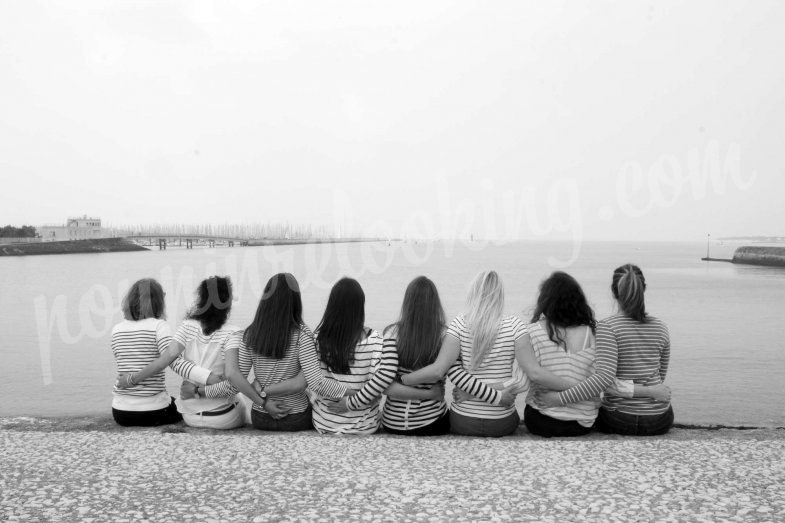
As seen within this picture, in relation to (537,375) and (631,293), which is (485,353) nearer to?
(537,375)

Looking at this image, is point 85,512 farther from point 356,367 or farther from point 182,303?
point 182,303

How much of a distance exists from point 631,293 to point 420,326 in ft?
6.54

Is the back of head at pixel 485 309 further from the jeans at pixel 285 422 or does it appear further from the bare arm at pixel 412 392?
the jeans at pixel 285 422

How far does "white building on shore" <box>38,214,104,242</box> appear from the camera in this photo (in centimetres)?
16388

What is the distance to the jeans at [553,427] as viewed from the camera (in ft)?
20.3

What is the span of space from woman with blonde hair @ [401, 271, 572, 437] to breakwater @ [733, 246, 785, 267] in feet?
335

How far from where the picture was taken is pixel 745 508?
13.6 feet

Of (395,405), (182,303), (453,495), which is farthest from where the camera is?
(182,303)

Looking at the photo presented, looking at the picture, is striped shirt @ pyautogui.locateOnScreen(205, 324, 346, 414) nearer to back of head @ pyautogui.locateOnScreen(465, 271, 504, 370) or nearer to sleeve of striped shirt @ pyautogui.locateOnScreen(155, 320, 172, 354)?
sleeve of striped shirt @ pyautogui.locateOnScreen(155, 320, 172, 354)

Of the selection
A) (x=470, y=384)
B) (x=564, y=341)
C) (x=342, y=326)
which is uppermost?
(x=342, y=326)

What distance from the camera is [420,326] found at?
5898mm

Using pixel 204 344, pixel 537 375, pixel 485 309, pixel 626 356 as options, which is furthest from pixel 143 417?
pixel 626 356

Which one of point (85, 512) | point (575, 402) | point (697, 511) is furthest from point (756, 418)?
point (85, 512)

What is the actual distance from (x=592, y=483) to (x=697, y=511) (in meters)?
0.74
